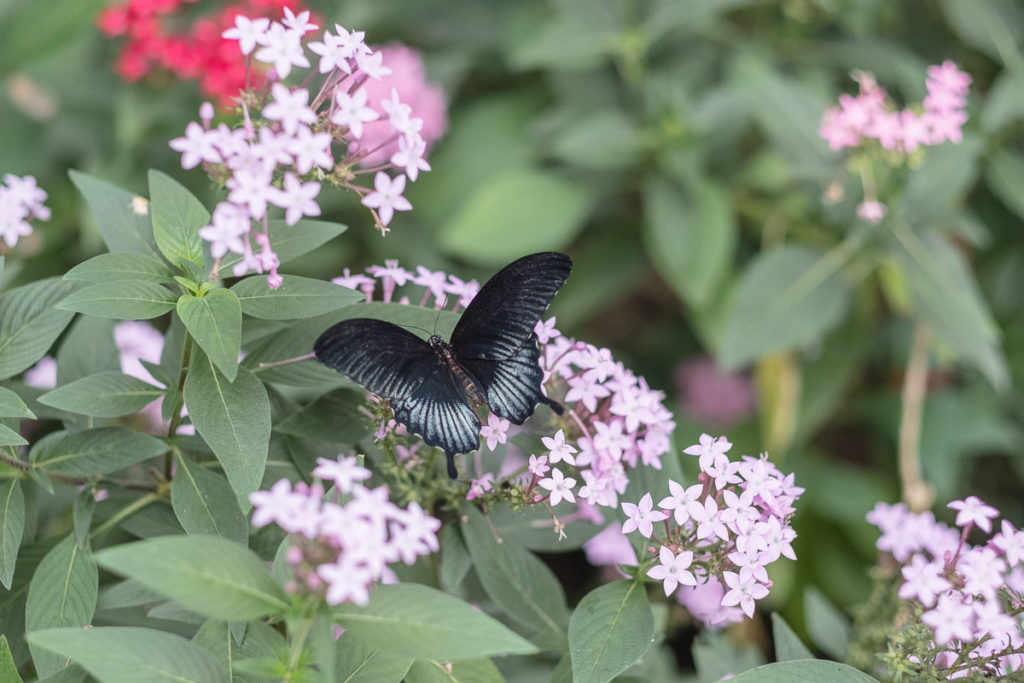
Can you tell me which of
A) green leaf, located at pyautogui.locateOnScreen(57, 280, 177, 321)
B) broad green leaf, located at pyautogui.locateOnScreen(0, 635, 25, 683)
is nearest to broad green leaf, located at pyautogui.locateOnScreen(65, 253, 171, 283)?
green leaf, located at pyautogui.locateOnScreen(57, 280, 177, 321)

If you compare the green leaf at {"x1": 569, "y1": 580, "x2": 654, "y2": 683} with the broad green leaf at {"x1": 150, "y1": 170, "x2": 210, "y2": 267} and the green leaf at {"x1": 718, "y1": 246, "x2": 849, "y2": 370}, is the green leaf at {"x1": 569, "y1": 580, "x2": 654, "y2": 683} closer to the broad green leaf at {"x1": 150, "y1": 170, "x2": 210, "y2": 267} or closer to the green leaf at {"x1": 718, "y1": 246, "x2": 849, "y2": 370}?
the broad green leaf at {"x1": 150, "y1": 170, "x2": 210, "y2": 267}

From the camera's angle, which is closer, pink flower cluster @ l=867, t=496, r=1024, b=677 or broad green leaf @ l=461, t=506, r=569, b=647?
pink flower cluster @ l=867, t=496, r=1024, b=677

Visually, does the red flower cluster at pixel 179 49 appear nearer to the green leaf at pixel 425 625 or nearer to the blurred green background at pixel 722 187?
the blurred green background at pixel 722 187

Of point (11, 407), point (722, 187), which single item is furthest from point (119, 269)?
point (722, 187)

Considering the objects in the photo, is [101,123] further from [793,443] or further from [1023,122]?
[1023,122]

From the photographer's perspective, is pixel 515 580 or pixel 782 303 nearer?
pixel 515 580

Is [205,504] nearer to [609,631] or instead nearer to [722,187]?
[609,631]

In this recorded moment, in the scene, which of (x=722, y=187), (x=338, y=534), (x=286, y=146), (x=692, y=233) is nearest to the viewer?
(x=338, y=534)

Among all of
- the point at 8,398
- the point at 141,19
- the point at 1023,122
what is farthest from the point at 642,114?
the point at 8,398
